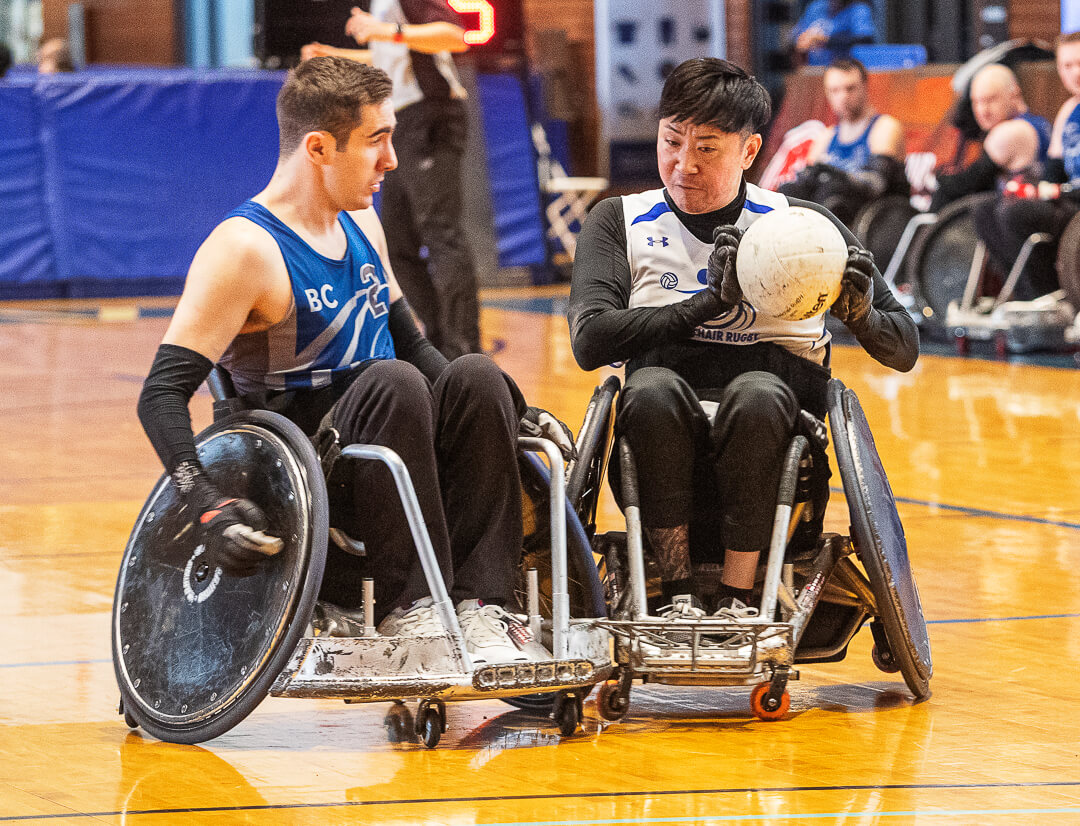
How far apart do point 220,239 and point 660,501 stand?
92 cm

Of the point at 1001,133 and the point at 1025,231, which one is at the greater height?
the point at 1001,133

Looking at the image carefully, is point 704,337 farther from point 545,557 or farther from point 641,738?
point 641,738

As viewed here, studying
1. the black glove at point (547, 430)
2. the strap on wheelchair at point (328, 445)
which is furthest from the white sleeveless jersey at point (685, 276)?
the strap on wheelchair at point (328, 445)

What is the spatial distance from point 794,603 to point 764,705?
197 millimetres

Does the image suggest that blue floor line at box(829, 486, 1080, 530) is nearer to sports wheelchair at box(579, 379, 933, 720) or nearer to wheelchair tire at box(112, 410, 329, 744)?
sports wheelchair at box(579, 379, 933, 720)

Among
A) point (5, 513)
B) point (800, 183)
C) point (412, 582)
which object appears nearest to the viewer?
point (412, 582)

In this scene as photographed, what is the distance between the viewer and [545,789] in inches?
109

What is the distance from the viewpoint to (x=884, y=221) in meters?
10.1

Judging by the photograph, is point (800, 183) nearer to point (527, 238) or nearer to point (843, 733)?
point (527, 238)

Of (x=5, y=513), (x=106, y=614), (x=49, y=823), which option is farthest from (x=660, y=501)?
(x=5, y=513)

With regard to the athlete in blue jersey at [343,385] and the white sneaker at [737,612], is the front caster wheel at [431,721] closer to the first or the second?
the athlete in blue jersey at [343,385]

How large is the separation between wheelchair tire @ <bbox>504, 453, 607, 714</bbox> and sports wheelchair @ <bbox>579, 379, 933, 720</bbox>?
0.22 feet

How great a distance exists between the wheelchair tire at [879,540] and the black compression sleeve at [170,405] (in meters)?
1.13

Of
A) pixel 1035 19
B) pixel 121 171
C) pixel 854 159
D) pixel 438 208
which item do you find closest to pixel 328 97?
pixel 438 208
